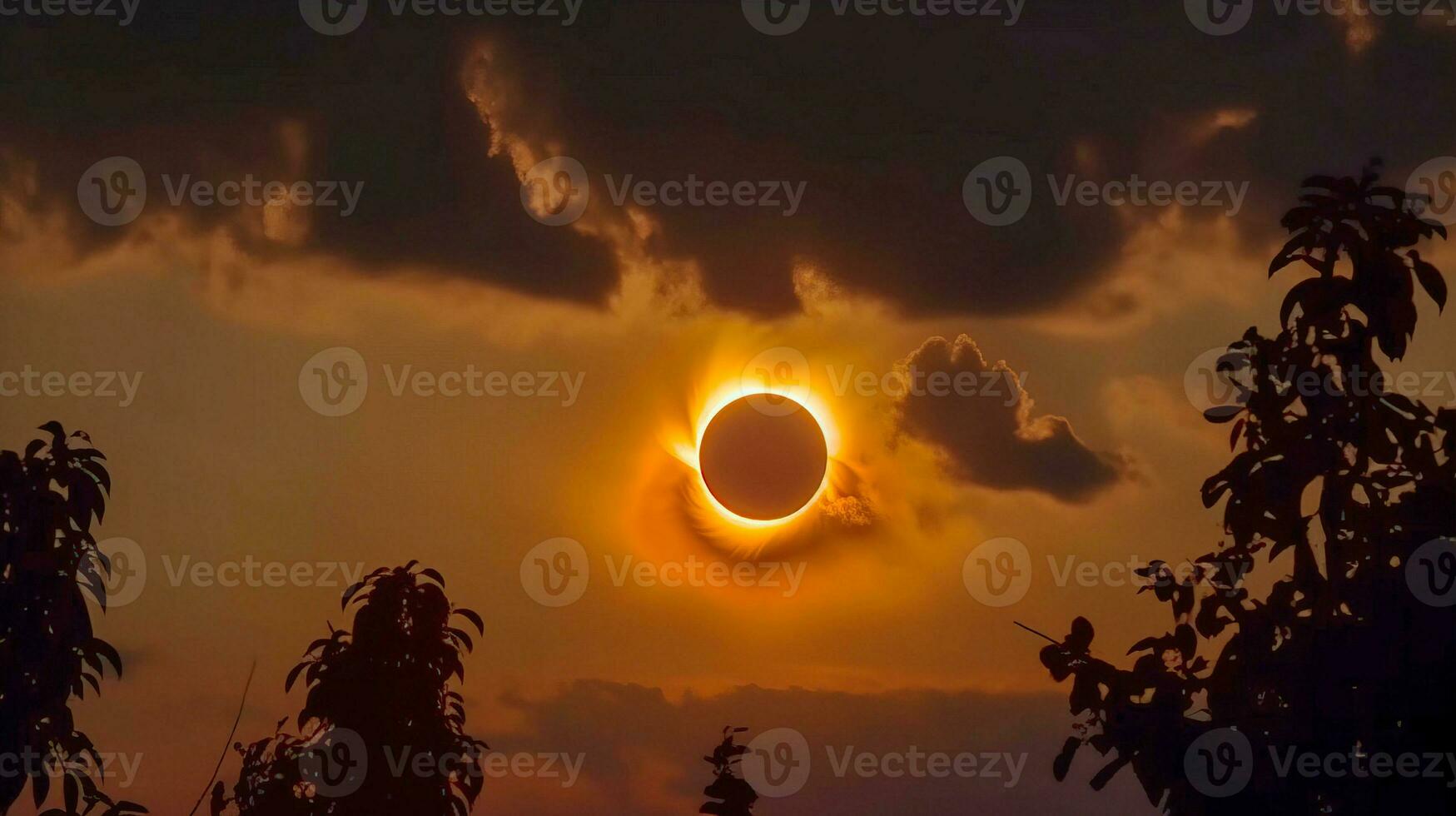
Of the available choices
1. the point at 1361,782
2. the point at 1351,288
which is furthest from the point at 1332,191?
the point at 1361,782

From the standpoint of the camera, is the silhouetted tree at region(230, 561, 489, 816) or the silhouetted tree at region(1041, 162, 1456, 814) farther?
the silhouetted tree at region(230, 561, 489, 816)

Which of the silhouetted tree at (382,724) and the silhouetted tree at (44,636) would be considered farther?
the silhouetted tree at (382,724)

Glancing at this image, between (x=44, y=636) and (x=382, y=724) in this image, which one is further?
(x=382, y=724)

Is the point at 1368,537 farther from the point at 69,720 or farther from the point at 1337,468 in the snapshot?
the point at 69,720

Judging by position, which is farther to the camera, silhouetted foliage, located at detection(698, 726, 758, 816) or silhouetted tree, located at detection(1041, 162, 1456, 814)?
silhouetted foliage, located at detection(698, 726, 758, 816)

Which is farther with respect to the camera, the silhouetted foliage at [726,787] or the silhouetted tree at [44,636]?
the silhouetted foliage at [726,787]
